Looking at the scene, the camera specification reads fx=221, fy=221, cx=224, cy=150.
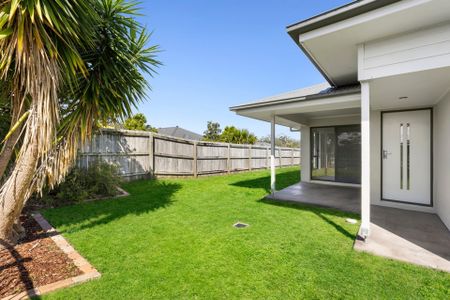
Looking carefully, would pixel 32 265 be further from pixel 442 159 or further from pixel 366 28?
pixel 442 159

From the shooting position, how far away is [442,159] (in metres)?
4.50

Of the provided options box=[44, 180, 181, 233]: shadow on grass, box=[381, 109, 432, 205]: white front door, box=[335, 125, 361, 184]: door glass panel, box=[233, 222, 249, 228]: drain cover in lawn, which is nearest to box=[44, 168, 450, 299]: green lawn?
box=[44, 180, 181, 233]: shadow on grass

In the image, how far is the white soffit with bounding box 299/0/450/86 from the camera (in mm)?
3016

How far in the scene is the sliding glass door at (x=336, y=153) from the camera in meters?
9.46

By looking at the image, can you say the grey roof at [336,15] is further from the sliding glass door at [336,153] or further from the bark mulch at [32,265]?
the sliding glass door at [336,153]

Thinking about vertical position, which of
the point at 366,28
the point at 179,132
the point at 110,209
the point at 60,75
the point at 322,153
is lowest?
the point at 110,209

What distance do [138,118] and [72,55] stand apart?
62.8 ft

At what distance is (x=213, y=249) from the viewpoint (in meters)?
3.54

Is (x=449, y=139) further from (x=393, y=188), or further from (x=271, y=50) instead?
(x=271, y=50)

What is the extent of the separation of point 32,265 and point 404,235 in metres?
5.97

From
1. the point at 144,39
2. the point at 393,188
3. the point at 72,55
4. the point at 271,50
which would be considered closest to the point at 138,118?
the point at 271,50

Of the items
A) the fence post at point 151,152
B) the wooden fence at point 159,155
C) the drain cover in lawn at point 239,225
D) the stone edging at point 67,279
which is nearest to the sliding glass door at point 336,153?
the wooden fence at point 159,155

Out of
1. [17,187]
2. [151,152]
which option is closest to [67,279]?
[17,187]

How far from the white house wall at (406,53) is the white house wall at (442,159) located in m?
1.56
